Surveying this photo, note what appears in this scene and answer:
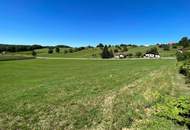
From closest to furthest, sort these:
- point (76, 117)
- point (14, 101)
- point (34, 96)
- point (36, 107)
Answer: point (76, 117)
point (36, 107)
point (14, 101)
point (34, 96)

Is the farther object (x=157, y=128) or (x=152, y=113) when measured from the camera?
(x=152, y=113)

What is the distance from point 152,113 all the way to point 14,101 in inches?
217

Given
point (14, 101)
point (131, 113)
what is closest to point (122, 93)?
point (131, 113)

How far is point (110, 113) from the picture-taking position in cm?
674

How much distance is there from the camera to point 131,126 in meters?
5.75

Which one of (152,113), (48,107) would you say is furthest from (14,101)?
(152,113)

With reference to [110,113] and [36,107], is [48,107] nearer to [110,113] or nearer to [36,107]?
[36,107]

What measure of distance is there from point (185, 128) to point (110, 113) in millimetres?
2406

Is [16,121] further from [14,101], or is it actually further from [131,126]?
[131,126]

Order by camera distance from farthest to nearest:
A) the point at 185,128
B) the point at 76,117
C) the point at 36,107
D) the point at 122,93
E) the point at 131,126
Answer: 1. the point at 122,93
2. the point at 36,107
3. the point at 76,117
4. the point at 131,126
5. the point at 185,128

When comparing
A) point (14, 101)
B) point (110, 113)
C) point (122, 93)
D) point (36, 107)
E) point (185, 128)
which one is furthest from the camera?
point (122, 93)

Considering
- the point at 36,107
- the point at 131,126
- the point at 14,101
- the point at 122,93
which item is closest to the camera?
the point at 131,126

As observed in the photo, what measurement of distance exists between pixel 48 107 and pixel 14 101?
177 cm

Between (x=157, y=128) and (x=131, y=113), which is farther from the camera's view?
(x=131, y=113)
